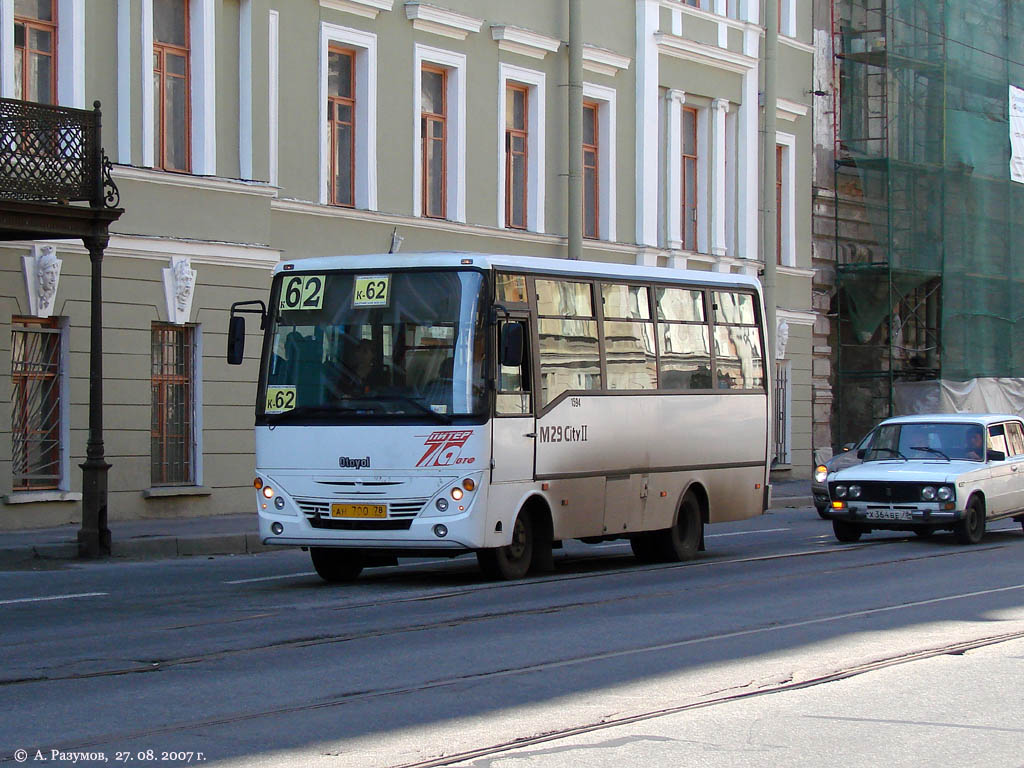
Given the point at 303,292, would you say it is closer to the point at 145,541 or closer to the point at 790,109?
the point at 145,541

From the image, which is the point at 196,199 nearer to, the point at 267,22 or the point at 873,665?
the point at 267,22

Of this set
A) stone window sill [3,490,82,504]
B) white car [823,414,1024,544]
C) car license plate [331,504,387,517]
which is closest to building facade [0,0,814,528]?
stone window sill [3,490,82,504]

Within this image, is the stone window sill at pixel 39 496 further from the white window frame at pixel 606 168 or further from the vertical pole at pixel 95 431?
the white window frame at pixel 606 168

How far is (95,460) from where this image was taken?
19.4 meters

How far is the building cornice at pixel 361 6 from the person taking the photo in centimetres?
2691

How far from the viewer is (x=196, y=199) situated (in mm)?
24281

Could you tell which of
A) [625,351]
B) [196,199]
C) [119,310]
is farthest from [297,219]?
[625,351]

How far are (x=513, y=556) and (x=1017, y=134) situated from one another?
1190 inches

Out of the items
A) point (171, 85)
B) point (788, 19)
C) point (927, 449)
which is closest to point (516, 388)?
point (927, 449)

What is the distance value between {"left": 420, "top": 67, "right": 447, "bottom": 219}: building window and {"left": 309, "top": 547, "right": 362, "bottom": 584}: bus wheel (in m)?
13.4

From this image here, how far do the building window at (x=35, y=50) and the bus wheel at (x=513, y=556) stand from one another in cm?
1009

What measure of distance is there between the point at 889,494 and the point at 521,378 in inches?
262

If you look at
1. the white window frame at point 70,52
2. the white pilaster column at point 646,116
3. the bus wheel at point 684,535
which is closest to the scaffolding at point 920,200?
the white pilaster column at point 646,116

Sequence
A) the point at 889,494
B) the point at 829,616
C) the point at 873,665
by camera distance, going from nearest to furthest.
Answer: the point at 873,665 → the point at 829,616 → the point at 889,494
